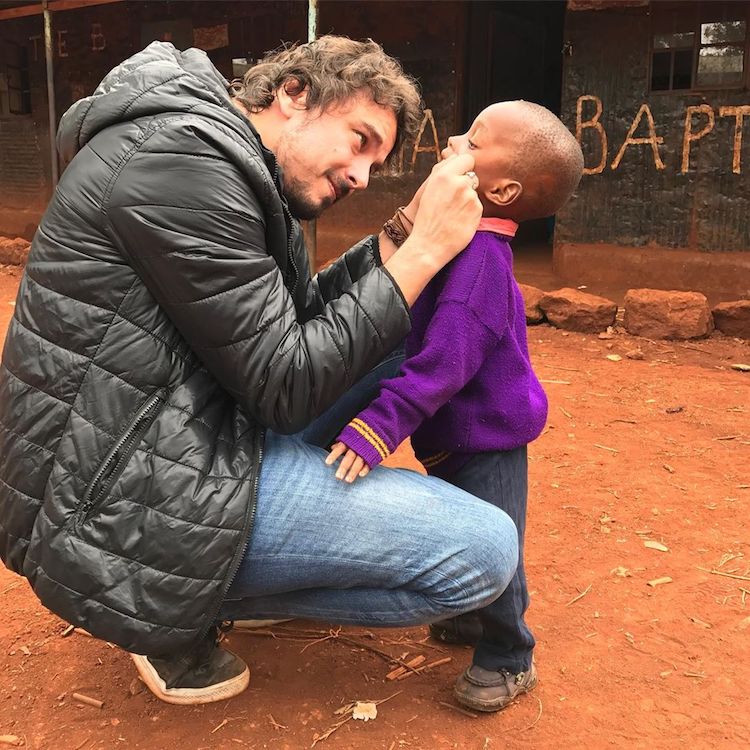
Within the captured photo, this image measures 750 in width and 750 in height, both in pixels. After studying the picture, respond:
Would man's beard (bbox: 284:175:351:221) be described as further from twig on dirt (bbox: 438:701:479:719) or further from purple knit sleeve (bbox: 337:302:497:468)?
twig on dirt (bbox: 438:701:479:719)

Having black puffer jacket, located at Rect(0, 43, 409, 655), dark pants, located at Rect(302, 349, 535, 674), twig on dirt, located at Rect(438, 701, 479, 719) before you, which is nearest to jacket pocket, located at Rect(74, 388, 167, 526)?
black puffer jacket, located at Rect(0, 43, 409, 655)

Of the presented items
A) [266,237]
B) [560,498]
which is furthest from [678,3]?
[266,237]

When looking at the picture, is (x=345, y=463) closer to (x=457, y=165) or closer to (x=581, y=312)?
(x=457, y=165)

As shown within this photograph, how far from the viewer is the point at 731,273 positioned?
6621 millimetres

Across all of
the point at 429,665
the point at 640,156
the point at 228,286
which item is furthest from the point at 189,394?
the point at 640,156

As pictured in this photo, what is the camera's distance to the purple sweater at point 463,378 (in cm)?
176

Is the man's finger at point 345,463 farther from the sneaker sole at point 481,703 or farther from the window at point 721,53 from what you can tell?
the window at point 721,53

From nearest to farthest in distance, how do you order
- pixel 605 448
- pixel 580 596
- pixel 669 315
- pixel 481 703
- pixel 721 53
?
1. pixel 481 703
2. pixel 580 596
3. pixel 605 448
4. pixel 669 315
5. pixel 721 53

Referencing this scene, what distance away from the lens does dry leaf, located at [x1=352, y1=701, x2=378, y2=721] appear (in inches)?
77.0

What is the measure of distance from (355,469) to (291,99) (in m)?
0.86

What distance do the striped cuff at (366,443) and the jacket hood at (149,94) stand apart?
2.20 feet

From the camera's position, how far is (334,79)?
1.86 m

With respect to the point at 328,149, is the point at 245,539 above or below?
below

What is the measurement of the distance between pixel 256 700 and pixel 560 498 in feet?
5.29
